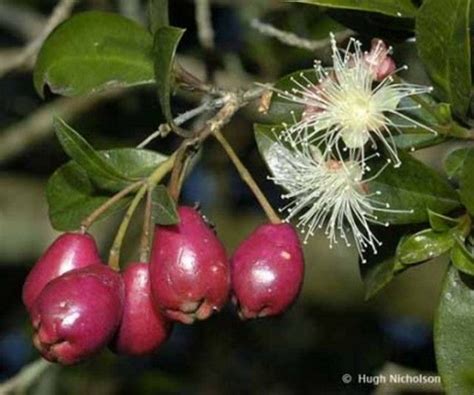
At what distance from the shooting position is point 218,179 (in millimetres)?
3457

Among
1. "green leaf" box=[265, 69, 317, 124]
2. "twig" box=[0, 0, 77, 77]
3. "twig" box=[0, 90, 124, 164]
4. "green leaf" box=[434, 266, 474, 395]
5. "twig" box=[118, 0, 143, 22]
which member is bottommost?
"twig" box=[0, 90, 124, 164]

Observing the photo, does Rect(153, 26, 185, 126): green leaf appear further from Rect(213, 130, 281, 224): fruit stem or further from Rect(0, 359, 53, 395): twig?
Rect(0, 359, 53, 395): twig

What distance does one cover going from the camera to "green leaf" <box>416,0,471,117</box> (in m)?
1.61

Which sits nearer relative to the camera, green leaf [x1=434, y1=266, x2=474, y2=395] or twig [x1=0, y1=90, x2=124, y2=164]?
green leaf [x1=434, y1=266, x2=474, y2=395]

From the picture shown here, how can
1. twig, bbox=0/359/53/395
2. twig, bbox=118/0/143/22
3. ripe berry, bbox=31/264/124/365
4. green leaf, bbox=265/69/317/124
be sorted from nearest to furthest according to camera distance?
ripe berry, bbox=31/264/124/365 < green leaf, bbox=265/69/317/124 < twig, bbox=0/359/53/395 < twig, bbox=118/0/143/22

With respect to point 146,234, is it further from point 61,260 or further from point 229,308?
point 229,308

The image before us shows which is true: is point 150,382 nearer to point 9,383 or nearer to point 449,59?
point 9,383

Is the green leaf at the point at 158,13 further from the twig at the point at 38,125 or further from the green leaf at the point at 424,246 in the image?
the twig at the point at 38,125

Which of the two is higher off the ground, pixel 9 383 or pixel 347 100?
pixel 347 100

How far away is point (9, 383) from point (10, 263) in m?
1.01

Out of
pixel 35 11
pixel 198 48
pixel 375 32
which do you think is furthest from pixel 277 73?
pixel 375 32

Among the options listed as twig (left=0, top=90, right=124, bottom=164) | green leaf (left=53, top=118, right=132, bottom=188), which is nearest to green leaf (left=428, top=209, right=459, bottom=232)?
green leaf (left=53, top=118, right=132, bottom=188)

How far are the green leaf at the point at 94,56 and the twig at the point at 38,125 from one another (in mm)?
1134

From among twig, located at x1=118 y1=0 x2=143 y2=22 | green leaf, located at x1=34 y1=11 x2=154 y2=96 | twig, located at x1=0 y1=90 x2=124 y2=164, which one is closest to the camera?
green leaf, located at x1=34 y1=11 x2=154 y2=96
